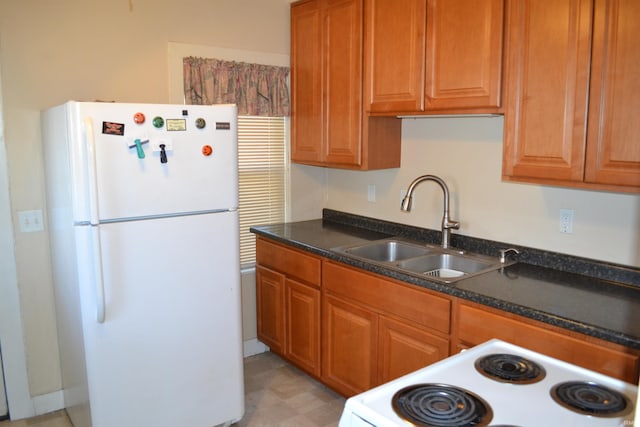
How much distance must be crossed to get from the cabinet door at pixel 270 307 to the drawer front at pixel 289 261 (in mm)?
64

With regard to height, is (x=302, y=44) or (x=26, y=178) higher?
(x=302, y=44)

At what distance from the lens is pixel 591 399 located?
48.9 inches

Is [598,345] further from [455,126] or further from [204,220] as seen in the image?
[204,220]

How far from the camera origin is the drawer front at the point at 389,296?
227 cm

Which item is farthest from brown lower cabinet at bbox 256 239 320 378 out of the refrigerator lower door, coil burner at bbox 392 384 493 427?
coil burner at bbox 392 384 493 427

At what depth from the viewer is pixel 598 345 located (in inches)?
68.2

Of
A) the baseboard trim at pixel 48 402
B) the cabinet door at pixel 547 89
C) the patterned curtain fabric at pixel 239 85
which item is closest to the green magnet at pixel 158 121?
the patterned curtain fabric at pixel 239 85

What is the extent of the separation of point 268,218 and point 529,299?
80.7 inches

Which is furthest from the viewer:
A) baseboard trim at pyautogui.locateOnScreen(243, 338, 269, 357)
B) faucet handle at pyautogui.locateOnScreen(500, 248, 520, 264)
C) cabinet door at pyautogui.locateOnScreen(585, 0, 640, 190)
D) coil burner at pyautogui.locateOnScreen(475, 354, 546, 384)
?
baseboard trim at pyautogui.locateOnScreen(243, 338, 269, 357)

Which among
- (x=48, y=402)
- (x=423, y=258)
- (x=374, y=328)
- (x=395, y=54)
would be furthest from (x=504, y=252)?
(x=48, y=402)

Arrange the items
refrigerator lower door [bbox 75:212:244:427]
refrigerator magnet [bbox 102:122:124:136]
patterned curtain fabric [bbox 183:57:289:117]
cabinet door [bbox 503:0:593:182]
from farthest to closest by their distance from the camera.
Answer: patterned curtain fabric [bbox 183:57:289:117] < refrigerator lower door [bbox 75:212:244:427] < refrigerator magnet [bbox 102:122:124:136] < cabinet door [bbox 503:0:593:182]

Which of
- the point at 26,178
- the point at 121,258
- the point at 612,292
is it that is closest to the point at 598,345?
the point at 612,292

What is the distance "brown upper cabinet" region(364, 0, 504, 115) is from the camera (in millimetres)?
2299

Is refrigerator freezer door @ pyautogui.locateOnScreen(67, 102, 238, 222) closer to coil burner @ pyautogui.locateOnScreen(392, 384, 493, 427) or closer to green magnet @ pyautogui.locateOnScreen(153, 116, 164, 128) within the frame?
green magnet @ pyautogui.locateOnScreen(153, 116, 164, 128)
